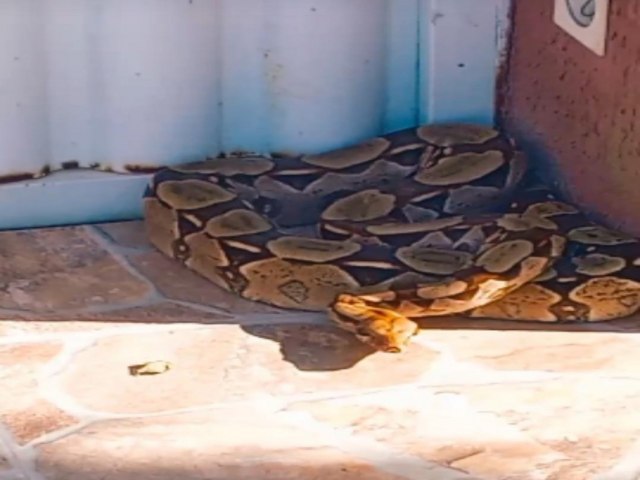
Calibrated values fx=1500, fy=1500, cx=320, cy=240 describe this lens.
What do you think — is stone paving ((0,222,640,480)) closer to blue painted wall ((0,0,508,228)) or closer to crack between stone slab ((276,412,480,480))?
crack between stone slab ((276,412,480,480))

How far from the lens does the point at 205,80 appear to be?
6.23 m

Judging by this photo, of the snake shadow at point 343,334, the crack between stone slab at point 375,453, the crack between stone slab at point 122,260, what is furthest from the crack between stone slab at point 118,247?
the crack between stone slab at point 375,453

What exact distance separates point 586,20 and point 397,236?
114cm

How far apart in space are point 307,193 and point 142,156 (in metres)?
0.71

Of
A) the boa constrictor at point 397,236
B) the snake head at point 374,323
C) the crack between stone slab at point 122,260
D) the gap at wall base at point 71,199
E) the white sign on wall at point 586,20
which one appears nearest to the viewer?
the snake head at point 374,323

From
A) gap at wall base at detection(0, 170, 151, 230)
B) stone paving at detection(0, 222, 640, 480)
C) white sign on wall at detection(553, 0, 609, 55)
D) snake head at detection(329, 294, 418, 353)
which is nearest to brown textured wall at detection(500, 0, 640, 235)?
white sign on wall at detection(553, 0, 609, 55)

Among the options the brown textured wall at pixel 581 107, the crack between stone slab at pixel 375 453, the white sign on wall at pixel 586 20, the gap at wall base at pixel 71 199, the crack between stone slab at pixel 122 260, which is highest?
the white sign on wall at pixel 586 20

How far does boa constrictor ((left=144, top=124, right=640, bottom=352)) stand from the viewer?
203 inches

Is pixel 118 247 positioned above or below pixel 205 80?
below

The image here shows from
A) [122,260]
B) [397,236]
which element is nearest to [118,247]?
[122,260]

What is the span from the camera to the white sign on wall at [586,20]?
5.66 meters

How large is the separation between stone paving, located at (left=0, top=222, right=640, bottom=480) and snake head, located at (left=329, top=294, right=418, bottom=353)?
0.05 meters

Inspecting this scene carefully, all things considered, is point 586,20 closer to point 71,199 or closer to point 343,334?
point 343,334

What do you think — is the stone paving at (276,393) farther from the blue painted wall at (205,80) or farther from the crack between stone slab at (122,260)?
the blue painted wall at (205,80)
